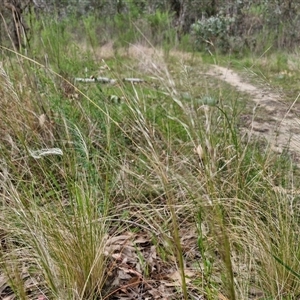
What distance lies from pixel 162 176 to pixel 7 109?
1247 millimetres

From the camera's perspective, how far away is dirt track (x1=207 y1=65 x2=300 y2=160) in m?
1.86

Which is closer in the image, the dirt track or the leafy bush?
the dirt track

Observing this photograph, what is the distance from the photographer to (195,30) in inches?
402

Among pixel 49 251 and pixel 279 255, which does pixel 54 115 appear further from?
pixel 279 255

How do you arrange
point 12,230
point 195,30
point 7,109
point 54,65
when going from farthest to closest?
1. point 195,30
2. point 54,65
3. point 7,109
4. point 12,230

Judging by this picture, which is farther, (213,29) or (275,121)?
(213,29)

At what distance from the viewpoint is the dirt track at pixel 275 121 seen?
6.11ft

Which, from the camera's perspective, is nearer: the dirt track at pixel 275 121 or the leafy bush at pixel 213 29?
the dirt track at pixel 275 121

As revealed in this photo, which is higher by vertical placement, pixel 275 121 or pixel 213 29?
pixel 275 121

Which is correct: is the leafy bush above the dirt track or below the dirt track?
below

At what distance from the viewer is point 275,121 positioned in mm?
3154

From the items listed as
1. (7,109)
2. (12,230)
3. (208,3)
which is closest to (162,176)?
(12,230)

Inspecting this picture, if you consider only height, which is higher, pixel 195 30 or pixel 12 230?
pixel 12 230

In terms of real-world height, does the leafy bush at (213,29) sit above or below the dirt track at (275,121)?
below
